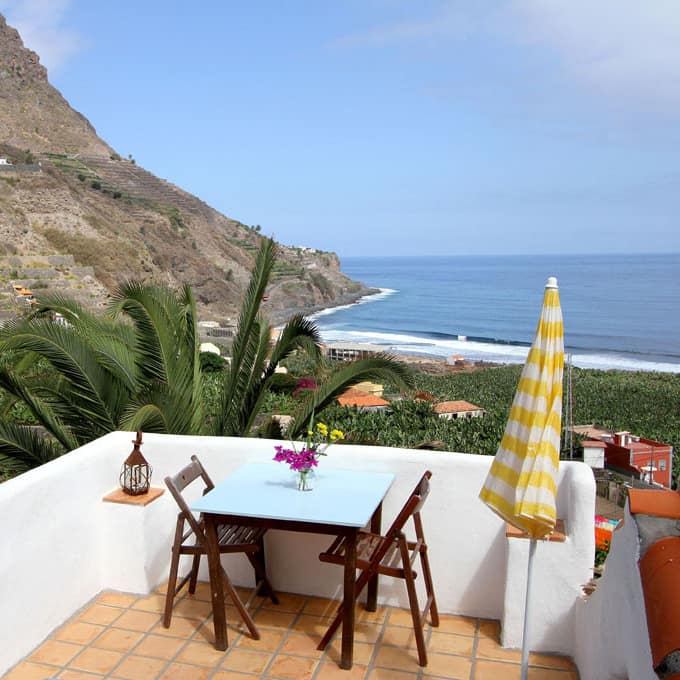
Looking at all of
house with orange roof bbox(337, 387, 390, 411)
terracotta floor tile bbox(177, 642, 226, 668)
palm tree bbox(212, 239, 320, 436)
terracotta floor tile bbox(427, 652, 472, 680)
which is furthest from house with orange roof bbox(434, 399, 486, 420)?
terracotta floor tile bbox(177, 642, 226, 668)

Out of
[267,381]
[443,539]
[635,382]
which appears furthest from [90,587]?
[635,382]

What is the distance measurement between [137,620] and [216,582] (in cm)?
73

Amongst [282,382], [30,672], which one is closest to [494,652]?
[30,672]

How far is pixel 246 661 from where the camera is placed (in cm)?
353

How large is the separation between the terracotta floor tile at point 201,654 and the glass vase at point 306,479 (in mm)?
915

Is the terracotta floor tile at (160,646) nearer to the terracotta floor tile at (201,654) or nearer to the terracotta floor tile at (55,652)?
the terracotta floor tile at (201,654)

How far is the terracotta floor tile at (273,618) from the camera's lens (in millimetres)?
3889

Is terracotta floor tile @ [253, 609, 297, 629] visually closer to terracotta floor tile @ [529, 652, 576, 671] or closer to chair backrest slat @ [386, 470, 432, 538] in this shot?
chair backrest slat @ [386, 470, 432, 538]

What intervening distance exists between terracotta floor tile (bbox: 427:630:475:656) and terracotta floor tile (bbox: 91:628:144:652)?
155cm

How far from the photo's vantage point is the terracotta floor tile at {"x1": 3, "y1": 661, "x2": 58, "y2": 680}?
344 centimetres

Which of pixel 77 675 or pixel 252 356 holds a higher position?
pixel 252 356

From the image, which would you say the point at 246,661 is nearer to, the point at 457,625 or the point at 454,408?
the point at 457,625

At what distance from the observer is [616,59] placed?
12820 millimetres

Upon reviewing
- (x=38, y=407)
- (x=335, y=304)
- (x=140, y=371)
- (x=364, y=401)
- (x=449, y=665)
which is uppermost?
(x=140, y=371)
